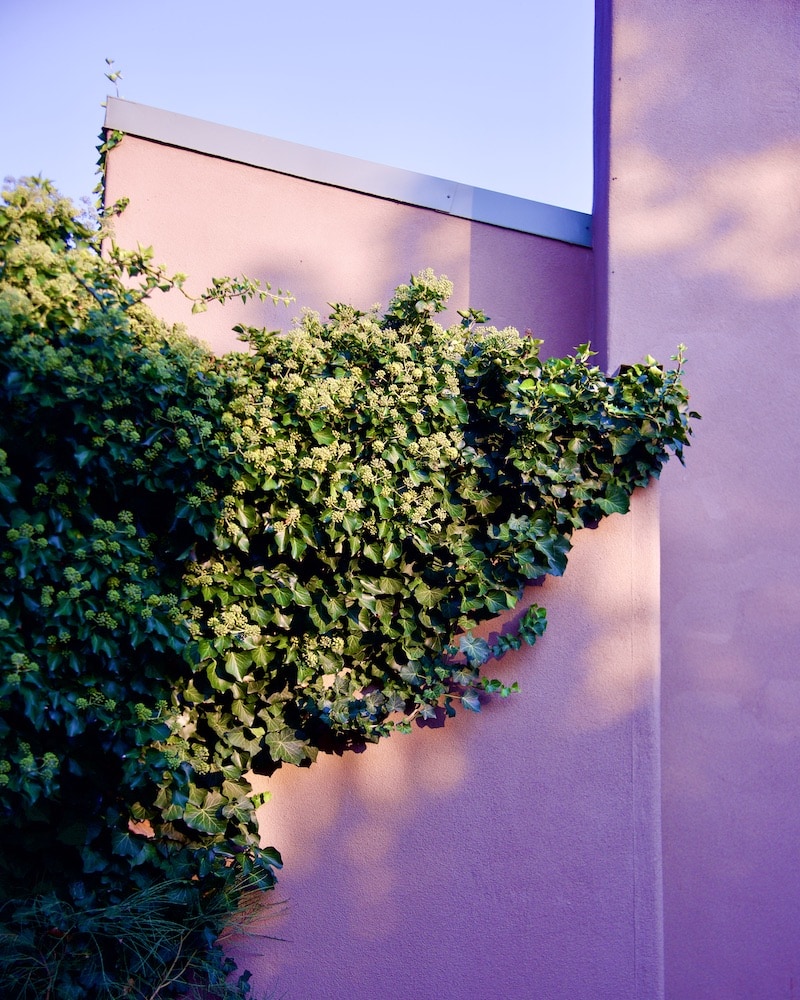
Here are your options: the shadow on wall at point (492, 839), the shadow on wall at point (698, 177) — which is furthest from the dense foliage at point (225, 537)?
the shadow on wall at point (698, 177)

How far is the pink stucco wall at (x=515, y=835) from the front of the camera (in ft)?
9.36

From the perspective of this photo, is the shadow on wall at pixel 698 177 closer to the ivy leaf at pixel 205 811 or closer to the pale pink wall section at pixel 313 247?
the pale pink wall section at pixel 313 247

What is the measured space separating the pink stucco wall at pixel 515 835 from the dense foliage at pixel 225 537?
162 millimetres

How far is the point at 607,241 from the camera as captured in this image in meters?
3.91

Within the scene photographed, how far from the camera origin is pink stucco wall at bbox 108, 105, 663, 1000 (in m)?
2.85

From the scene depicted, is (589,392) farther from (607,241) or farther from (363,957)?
(363,957)

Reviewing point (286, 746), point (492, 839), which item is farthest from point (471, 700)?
point (286, 746)

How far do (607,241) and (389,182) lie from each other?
1.12m

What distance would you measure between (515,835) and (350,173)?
122 inches

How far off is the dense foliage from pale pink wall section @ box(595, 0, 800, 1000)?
0.83 metres

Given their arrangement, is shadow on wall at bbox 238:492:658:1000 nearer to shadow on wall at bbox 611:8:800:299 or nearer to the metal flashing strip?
shadow on wall at bbox 611:8:800:299

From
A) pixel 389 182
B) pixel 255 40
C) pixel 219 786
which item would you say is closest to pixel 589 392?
pixel 389 182

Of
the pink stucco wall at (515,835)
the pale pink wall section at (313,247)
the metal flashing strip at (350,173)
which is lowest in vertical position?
the pink stucco wall at (515,835)

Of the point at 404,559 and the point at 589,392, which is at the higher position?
the point at 589,392
